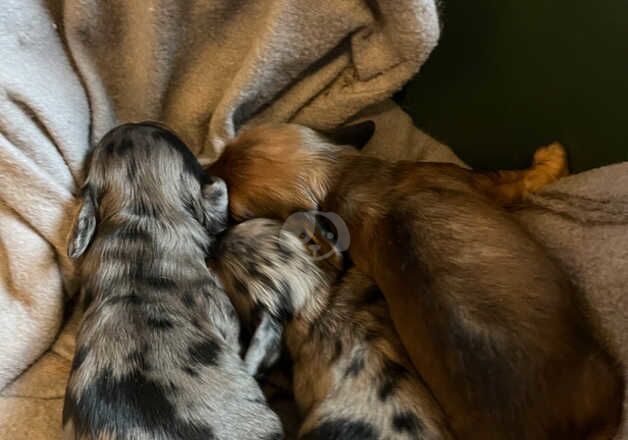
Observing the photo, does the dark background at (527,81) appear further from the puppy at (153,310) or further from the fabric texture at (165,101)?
the puppy at (153,310)

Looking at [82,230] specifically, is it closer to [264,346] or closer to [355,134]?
[264,346]

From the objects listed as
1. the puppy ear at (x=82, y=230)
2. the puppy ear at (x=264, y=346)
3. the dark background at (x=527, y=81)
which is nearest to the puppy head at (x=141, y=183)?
the puppy ear at (x=82, y=230)

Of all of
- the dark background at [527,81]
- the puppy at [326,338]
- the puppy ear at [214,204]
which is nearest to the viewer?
the puppy at [326,338]

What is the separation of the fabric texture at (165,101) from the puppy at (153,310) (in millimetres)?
124

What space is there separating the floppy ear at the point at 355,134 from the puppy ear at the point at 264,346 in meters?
0.59

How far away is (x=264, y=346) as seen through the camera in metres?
1.99

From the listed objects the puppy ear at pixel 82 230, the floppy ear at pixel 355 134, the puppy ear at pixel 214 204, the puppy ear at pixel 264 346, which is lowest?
the puppy ear at pixel 264 346

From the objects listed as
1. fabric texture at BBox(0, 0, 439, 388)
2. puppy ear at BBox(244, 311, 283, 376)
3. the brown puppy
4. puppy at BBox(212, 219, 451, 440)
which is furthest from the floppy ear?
puppy ear at BBox(244, 311, 283, 376)

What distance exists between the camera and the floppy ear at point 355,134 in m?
2.37

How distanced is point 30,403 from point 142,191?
1.88 feet

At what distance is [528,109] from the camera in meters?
2.19

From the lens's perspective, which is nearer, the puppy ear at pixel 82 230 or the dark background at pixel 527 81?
the dark background at pixel 527 81

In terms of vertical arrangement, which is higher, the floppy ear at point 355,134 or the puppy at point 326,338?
the floppy ear at point 355,134

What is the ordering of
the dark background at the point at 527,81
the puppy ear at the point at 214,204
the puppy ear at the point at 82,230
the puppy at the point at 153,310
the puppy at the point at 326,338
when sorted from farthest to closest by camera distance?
the puppy ear at the point at 214,204
the puppy ear at the point at 82,230
the dark background at the point at 527,81
the puppy at the point at 326,338
the puppy at the point at 153,310
